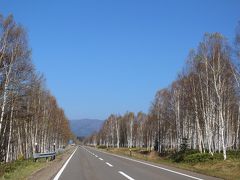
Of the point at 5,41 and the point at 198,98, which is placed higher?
the point at 5,41

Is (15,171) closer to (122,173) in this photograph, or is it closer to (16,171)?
(16,171)

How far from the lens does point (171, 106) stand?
57.6 m

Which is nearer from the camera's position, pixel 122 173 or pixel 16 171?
pixel 122 173

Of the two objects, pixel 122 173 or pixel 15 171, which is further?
pixel 15 171

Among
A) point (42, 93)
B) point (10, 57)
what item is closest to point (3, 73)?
point (10, 57)

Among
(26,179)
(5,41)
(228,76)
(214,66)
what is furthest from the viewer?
(228,76)

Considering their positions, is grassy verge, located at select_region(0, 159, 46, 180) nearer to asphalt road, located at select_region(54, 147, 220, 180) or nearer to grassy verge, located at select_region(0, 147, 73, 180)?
grassy verge, located at select_region(0, 147, 73, 180)

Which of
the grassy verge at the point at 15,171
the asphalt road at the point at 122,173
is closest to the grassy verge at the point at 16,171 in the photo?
the grassy verge at the point at 15,171

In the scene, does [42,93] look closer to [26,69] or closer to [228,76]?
[26,69]

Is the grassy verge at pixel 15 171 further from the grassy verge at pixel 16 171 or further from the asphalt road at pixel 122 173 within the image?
the asphalt road at pixel 122 173

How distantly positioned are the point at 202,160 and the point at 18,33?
18.3m

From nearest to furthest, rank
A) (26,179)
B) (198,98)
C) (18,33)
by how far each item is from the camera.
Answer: (26,179) < (18,33) < (198,98)

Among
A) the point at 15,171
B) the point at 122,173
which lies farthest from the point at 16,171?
the point at 122,173

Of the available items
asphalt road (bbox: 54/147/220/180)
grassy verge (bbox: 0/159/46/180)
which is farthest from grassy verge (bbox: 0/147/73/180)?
asphalt road (bbox: 54/147/220/180)
